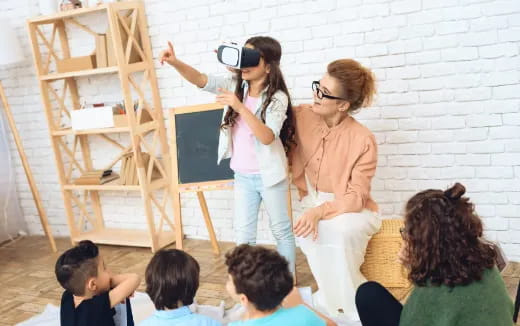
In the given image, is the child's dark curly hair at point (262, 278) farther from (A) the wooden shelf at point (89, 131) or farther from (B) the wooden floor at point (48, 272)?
(A) the wooden shelf at point (89, 131)

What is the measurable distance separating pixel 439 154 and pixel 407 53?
21.3 inches

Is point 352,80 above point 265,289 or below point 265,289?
above

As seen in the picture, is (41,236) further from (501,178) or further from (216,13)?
(501,178)

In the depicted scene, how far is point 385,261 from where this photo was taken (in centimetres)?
235

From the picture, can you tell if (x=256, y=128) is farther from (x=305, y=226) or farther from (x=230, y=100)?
(x=305, y=226)

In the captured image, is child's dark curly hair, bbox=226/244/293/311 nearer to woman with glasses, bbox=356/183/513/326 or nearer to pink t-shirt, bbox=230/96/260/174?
woman with glasses, bbox=356/183/513/326

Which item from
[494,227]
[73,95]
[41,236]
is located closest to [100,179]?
[73,95]

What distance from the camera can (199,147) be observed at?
2965 mm

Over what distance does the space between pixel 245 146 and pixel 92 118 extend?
4.40 feet

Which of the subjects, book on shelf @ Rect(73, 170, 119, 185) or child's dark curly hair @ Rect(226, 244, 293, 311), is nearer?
child's dark curly hair @ Rect(226, 244, 293, 311)

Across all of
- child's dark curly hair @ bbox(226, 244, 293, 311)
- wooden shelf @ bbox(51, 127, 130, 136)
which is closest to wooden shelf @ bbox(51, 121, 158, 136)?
wooden shelf @ bbox(51, 127, 130, 136)

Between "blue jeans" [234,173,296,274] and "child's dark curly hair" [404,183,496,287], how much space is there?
105 centimetres

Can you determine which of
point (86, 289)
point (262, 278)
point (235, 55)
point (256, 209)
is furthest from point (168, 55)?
point (262, 278)

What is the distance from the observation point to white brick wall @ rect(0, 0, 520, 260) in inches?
100
